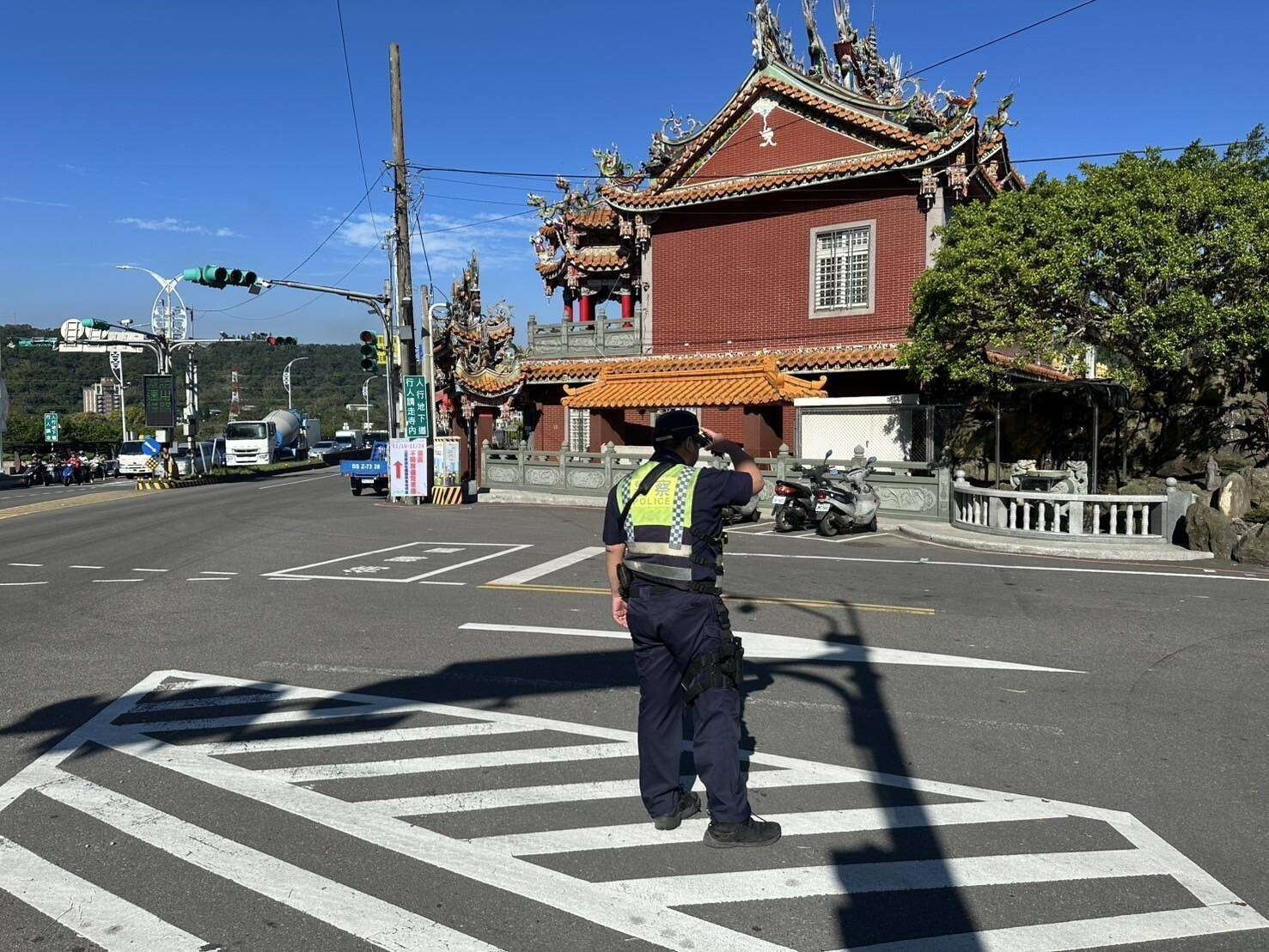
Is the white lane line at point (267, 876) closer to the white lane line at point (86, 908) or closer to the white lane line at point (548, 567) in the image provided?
the white lane line at point (86, 908)

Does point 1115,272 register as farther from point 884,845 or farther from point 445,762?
point 445,762

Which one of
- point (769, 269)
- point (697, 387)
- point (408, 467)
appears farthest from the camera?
point (408, 467)

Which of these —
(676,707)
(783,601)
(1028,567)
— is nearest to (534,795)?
(676,707)

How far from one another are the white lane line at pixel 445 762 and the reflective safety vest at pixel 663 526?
1494 millimetres

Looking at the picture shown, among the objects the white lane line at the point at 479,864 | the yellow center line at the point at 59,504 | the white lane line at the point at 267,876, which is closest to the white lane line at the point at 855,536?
the white lane line at the point at 479,864

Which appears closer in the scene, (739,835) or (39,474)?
(739,835)

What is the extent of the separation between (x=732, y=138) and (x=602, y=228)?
6.26 m

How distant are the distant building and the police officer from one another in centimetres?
9753

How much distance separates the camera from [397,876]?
3.98 m

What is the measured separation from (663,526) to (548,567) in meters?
8.76

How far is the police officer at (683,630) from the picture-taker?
4289mm

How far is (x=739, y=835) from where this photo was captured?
13.9ft

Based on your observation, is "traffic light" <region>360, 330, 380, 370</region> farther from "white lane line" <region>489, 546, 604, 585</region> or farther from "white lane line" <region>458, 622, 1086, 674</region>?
"white lane line" <region>458, 622, 1086, 674</region>

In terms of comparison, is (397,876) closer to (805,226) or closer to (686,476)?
(686,476)
